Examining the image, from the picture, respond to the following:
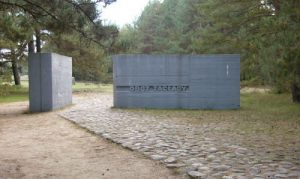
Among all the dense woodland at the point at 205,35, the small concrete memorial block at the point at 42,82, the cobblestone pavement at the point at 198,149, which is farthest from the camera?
the small concrete memorial block at the point at 42,82

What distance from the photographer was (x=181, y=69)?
16875mm

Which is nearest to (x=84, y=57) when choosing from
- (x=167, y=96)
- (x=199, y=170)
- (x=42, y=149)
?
(x=167, y=96)

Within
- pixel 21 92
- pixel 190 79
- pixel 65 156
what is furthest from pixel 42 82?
pixel 21 92

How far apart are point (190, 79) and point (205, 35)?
5.02 m

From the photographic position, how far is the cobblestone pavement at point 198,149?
6156mm

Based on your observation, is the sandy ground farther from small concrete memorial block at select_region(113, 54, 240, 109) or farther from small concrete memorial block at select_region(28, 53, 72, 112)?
small concrete memorial block at select_region(113, 54, 240, 109)

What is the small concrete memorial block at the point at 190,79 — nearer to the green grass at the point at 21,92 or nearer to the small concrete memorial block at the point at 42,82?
the small concrete memorial block at the point at 42,82

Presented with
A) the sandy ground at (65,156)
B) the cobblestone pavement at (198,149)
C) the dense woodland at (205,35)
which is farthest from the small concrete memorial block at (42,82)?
the sandy ground at (65,156)

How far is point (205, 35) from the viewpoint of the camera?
69.9 ft

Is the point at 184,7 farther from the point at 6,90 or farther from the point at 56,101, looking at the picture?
the point at 6,90

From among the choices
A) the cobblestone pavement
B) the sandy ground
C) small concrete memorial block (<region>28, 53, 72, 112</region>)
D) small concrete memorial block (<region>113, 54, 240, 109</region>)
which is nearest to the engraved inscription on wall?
small concrete memorial block (<region>113, 54, 240, 109</region>)

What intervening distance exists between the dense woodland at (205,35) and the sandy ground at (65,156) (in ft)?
6.45

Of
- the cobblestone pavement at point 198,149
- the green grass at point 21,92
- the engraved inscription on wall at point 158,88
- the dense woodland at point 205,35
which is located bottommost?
the cobblestone pavement at point 198,149

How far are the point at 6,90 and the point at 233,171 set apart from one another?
440 centimetres
